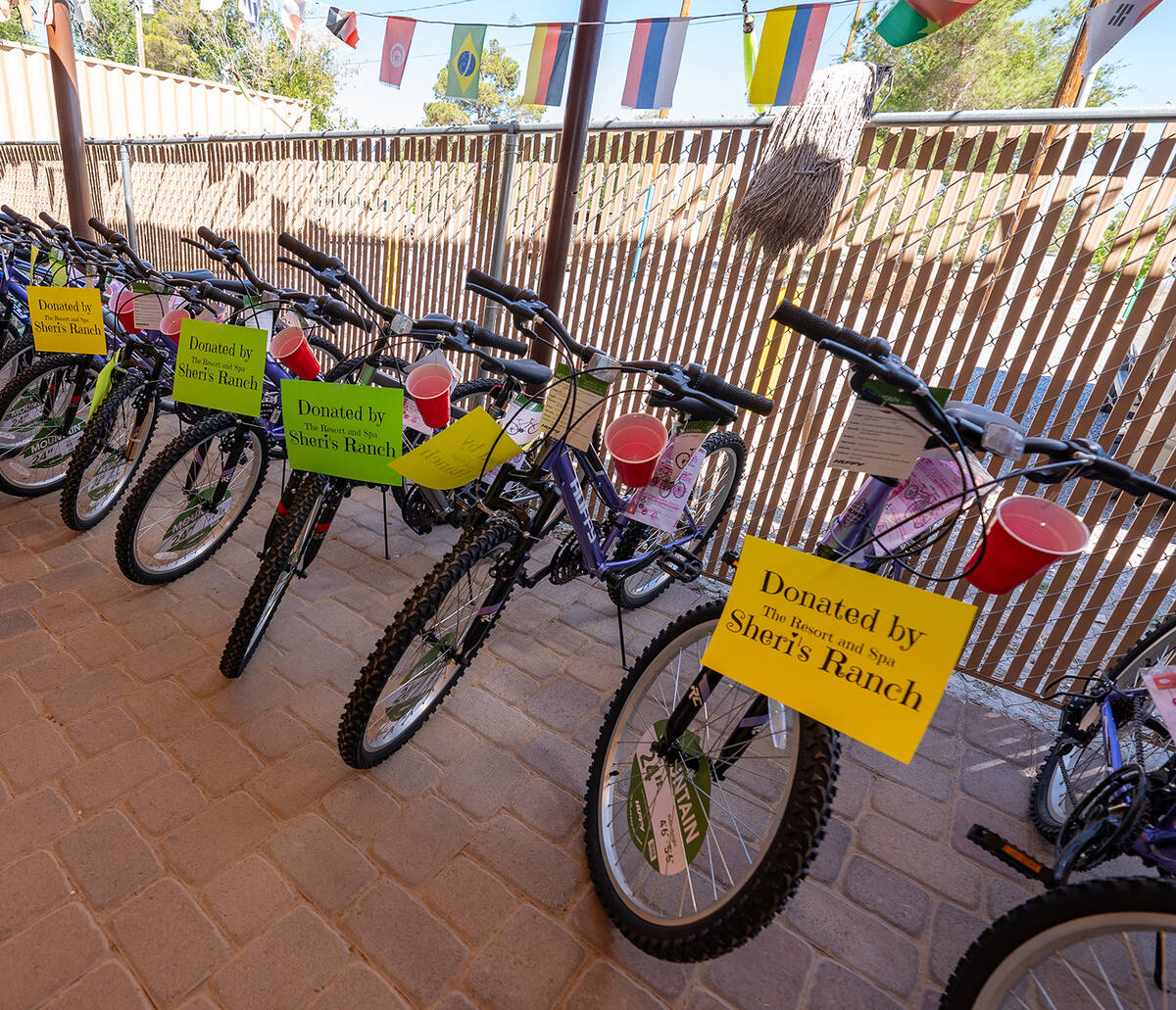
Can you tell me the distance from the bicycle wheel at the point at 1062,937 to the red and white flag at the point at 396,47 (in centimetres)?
448

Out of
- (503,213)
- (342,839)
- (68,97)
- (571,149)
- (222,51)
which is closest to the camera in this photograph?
(342,839)

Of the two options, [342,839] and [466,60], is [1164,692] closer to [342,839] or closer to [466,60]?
[342,839]

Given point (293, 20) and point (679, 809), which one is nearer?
point (679, 809)

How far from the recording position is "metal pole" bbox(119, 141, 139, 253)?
611 cm

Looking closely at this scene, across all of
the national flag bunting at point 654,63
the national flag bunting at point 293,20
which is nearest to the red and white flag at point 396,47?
the national flag bunting at point 654,63

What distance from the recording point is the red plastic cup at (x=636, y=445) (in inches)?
63.7

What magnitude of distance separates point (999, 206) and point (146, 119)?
13.7 m

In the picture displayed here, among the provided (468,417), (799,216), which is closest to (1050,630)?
(799,216)

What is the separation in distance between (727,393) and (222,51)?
3552cm

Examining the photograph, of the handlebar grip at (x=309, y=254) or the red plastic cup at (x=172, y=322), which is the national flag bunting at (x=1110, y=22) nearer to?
the handlebar grip at (x=309, y=254)

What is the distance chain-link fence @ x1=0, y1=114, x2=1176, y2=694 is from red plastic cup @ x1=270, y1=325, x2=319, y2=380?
1616mm

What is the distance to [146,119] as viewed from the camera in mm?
10602

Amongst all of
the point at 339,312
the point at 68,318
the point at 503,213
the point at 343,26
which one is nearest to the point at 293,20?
the point at 343,26

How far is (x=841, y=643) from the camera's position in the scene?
1.05m
